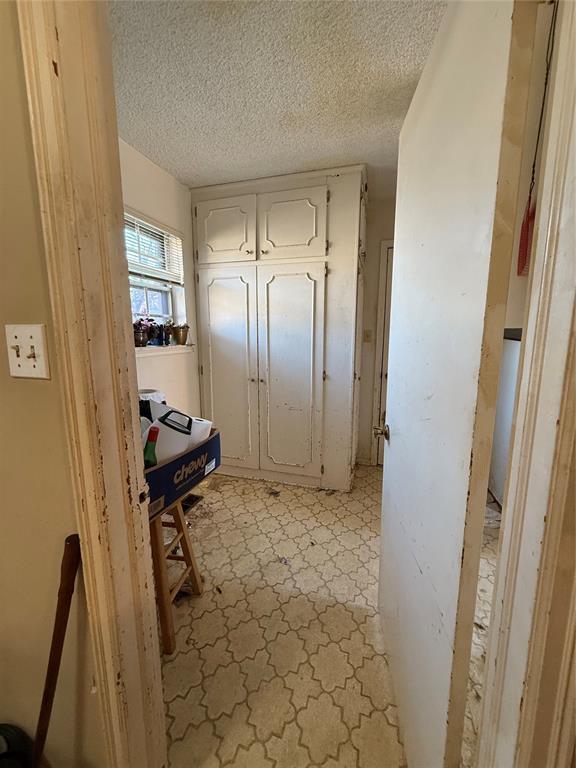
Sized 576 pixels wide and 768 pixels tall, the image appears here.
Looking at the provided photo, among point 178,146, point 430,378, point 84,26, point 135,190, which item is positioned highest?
point 178,146

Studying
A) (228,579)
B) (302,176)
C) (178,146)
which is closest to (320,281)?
(302,176)

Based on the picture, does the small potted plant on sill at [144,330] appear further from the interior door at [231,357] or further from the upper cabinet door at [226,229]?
the upper cabinet door at [226,229]

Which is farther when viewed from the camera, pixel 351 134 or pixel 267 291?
pixel 267 291

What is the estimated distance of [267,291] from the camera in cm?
240

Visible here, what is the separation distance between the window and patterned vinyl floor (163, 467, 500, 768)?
64.3 inches

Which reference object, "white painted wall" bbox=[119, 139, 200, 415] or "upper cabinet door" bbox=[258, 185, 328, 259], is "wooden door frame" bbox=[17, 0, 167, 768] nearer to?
"white painted wall" bbox=[119, 139, 200, 415]

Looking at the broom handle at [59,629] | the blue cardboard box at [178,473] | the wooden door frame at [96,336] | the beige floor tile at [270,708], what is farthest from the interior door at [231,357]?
the broom handle at [59,629]

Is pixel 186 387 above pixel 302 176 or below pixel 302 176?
below

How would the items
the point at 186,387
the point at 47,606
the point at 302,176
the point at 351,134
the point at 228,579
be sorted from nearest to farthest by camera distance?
the point at 47,606 → the point at 228,579 → the point at 351,134 → the point at 302,176 → the point at 186,387

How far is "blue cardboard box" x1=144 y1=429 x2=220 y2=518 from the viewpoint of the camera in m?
1.00

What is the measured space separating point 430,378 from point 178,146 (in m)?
2.06

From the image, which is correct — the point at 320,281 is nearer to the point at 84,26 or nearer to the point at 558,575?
the point at 84,26

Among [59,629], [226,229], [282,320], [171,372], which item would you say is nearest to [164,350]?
[171,372]

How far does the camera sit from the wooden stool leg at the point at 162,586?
3.90ft
